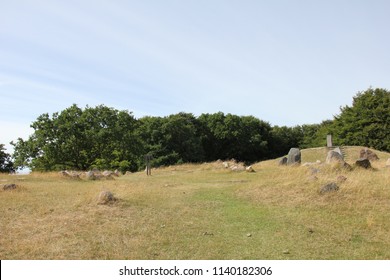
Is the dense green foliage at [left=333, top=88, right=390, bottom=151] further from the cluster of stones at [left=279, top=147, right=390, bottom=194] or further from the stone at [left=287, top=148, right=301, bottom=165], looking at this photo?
the stone at [left=287, top=148, right=301, bottom=165]

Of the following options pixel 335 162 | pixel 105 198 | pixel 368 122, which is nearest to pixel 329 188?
pixel 335 162

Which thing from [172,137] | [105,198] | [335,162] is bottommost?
[105,198]

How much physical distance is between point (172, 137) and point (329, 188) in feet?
131

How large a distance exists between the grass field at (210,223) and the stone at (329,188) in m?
0.16

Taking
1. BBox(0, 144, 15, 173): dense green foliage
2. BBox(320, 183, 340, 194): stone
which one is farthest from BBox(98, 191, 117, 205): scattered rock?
BBox(0, 144, 15, 173): dense green foliage

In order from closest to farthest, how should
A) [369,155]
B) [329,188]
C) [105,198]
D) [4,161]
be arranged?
[105,198]
[329,188]
[369,155]
[4,161]

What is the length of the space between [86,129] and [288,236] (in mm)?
28840

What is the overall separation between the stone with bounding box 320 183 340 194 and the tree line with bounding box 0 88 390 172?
25.7m

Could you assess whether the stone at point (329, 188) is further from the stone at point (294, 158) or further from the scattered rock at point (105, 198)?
the stone at point (294, 158)

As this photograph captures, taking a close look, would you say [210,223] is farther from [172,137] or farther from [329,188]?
[172,137]

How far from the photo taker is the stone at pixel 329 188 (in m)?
10.5

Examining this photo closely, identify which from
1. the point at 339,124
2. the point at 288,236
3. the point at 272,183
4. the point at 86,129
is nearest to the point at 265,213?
the point at 288,236

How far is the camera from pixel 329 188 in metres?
10.6

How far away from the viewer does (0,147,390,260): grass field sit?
632cm
